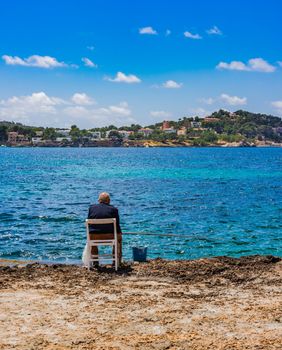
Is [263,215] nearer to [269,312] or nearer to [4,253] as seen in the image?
[4,253]

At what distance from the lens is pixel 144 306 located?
29.1ft

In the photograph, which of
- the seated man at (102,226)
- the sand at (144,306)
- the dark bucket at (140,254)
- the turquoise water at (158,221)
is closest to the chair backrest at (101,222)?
the seated man at (102,226)

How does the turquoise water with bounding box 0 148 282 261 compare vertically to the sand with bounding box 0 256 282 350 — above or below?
below

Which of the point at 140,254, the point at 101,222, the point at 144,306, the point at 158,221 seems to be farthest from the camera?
the point at 158,221

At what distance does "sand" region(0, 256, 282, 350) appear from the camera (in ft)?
23.7

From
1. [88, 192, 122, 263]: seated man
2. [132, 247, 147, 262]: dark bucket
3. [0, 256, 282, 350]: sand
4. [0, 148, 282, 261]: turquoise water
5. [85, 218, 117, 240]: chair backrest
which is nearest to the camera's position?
[0, 256, 282, 350]: sand

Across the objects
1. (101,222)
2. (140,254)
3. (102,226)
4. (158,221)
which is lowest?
(158,221)

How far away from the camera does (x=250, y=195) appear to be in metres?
44.0

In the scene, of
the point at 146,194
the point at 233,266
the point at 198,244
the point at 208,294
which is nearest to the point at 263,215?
the point at 198,244

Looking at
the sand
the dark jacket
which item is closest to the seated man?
the dark jacket

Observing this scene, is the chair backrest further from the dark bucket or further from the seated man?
the dark bucket

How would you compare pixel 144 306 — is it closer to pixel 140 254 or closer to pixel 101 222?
pixel 101 222

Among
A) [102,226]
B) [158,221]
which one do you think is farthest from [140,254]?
[158,221]

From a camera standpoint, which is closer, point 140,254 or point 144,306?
point 144,306
